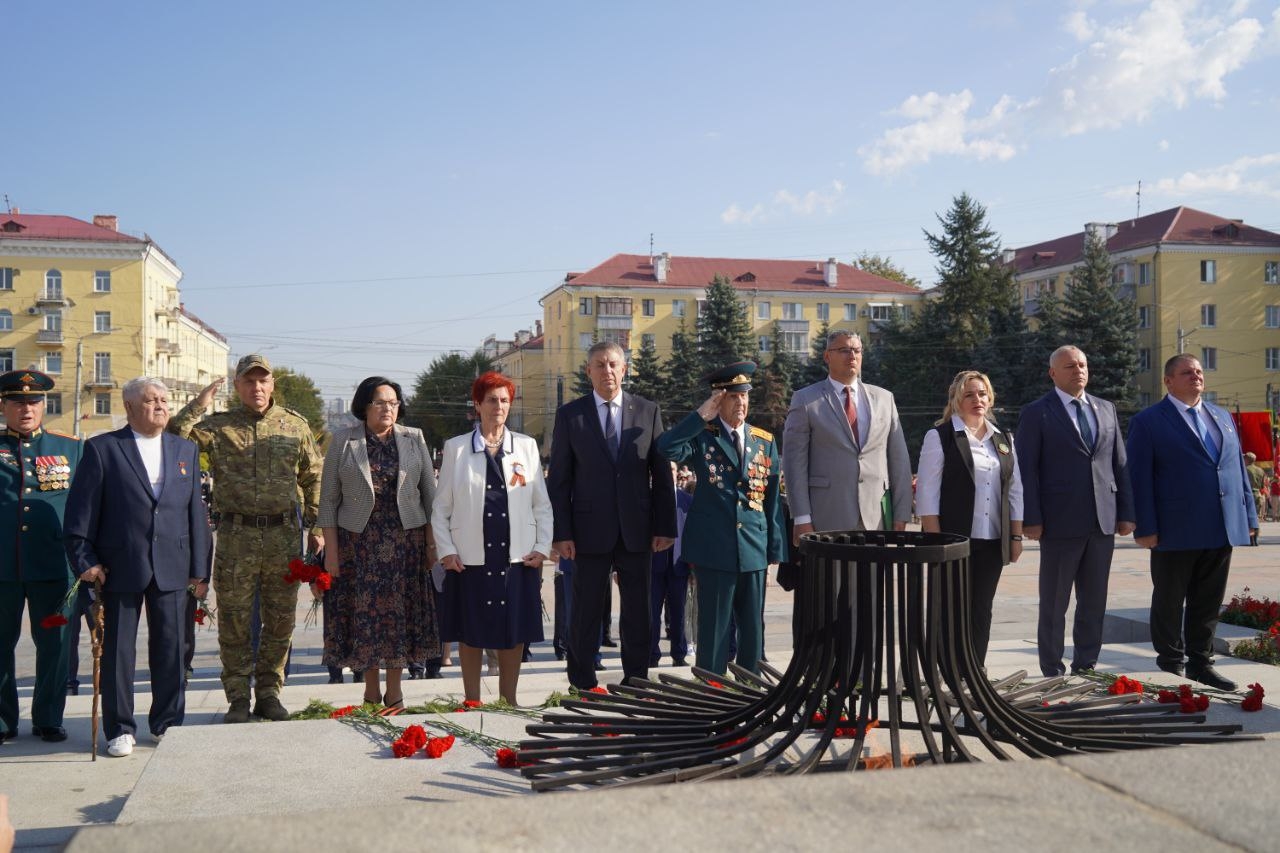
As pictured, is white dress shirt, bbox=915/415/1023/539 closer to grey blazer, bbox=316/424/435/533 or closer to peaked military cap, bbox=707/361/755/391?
peaked military cap, bbox=707/361/755/391

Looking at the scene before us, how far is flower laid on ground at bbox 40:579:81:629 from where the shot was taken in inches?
214

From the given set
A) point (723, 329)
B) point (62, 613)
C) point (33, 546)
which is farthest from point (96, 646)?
point (723, 329)

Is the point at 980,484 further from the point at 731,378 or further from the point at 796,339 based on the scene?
the point at 796,339

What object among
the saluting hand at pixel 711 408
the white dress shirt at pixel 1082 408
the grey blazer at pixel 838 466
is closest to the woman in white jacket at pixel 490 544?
the saluting hand at pixel 711 408

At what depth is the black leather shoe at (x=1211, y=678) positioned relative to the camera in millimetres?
6035

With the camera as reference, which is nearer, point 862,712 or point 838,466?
point 862,712

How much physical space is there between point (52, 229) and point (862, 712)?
74483 mm

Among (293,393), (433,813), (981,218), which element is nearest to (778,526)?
(433,813)

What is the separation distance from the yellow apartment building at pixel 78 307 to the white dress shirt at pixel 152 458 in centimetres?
6521

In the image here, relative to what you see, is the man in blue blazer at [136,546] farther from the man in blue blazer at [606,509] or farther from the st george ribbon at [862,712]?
the st george ribbon at [862,712]

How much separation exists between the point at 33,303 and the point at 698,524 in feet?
233

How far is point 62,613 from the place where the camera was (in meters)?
5.68

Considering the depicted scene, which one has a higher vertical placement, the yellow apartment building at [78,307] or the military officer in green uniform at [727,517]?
the yellow apartment building at [78,307]

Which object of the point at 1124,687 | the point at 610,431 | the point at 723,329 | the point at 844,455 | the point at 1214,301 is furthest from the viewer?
the point at 1214,301
